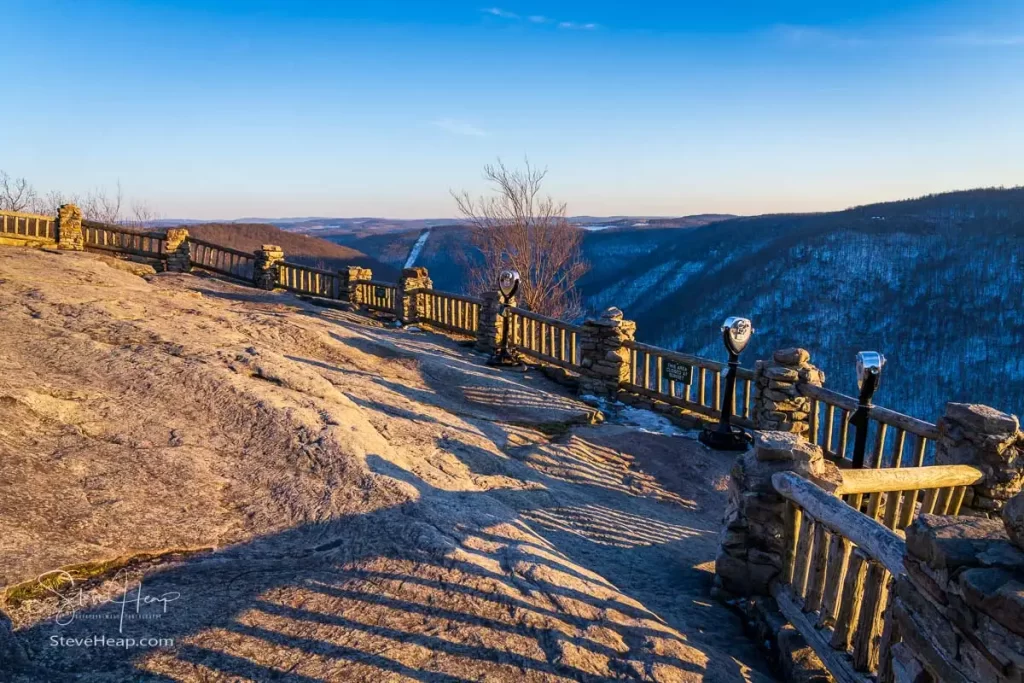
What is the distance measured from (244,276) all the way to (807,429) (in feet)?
56.3

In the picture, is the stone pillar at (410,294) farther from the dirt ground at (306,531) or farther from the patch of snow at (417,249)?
the patch of snow at (417,249)

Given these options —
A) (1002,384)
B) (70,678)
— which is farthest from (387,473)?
(1002,384)

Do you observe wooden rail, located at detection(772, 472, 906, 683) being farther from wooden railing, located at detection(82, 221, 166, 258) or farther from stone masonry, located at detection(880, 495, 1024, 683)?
wooden railing, located at detection(82, 221, 166, 258)

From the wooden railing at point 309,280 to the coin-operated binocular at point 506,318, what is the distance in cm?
660

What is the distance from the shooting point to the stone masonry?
228 centimetres

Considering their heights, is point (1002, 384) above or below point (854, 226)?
below

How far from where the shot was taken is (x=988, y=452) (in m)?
5.95

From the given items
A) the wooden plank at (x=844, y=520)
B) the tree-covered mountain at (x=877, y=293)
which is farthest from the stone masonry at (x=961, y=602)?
the tree-covered mountain at (x=877, y=293)

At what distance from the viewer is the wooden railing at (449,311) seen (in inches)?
586

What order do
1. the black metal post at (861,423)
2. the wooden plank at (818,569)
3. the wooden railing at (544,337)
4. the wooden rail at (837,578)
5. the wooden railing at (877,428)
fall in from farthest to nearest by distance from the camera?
the wooden railing at (544,337), the wooden railing at (877,428), the black metal post at (861,423), the wooden plank at (818,569), the wooden rail at (837,578)

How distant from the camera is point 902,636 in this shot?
2934 mm

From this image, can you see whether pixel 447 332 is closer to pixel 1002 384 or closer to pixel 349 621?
pixel 349 621

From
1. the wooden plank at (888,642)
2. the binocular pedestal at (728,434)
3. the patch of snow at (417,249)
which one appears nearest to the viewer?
the wooden plank at (888,642)

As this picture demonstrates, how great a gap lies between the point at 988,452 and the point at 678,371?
4.50 m
